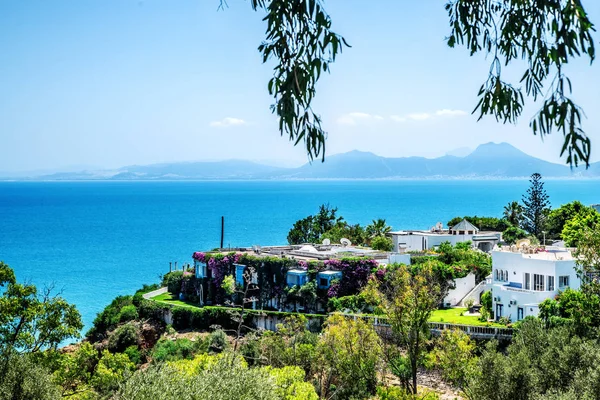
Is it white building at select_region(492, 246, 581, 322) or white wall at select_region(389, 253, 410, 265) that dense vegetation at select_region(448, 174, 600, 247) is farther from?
white building at select_region(492, 246, 581, 322)

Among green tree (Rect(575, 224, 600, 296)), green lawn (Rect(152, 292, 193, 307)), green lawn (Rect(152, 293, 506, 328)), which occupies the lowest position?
green lawn (Rect(152, 292, 193, 307))

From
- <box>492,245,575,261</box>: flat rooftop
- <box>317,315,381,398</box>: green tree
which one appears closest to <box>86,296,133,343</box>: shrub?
<box>317,315,381,398</box>: green tree

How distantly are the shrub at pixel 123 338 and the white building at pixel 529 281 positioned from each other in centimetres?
2387

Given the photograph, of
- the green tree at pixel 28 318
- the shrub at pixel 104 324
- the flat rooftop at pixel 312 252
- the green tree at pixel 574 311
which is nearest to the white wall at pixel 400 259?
the flat rooftop at pixel 312 252

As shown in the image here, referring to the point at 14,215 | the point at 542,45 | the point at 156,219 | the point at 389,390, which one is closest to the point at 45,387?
the point at 389,390

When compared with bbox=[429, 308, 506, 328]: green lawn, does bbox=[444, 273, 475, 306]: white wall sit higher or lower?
higher

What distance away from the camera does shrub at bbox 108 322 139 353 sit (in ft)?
142

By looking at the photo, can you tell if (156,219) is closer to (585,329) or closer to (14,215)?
(14,215)

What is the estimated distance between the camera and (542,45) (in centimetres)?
686

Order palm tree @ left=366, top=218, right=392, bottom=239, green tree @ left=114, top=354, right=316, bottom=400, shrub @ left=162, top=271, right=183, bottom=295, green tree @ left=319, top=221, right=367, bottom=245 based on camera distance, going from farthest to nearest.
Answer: palm tree @ left=366, top=218, right=392, bottom=239 → green tree @ left=319, top=221, right=367, bottom=245 → shrub @ left=162, top=271, right=183, bottom=295 → green tree @ left=114, top=354, right=316, bottom=400

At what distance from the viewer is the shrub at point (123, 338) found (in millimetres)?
43250

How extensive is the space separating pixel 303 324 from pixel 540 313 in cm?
1341

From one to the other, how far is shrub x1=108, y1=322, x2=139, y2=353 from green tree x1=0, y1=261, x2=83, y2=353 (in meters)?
21.0

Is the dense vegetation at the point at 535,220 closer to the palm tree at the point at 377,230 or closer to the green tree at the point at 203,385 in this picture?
the palm tree at the point at 377,230
